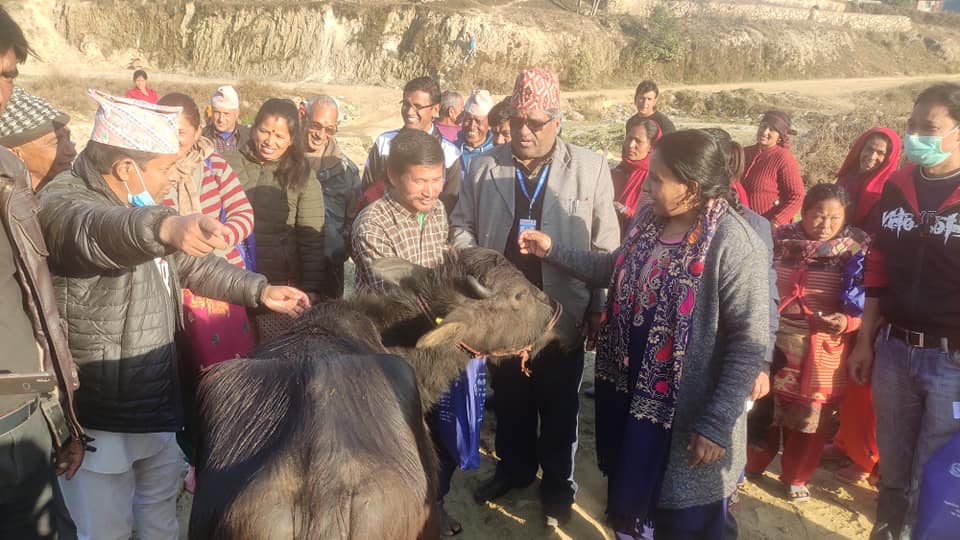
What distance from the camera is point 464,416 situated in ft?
12.6

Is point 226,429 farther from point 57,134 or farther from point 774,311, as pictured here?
point 774,311

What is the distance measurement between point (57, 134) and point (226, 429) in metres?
2.32

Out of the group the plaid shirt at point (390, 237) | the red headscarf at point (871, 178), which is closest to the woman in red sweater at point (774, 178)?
the red headscarf at point (871, 178)

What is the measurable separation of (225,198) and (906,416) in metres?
4.82

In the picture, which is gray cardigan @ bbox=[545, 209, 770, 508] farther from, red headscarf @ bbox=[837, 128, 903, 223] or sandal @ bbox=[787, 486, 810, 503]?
red headscarf @ bbox=[837, 128, 903, 223]

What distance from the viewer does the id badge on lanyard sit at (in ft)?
13.2

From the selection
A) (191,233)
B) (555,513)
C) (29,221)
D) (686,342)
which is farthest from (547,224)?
(29,221)

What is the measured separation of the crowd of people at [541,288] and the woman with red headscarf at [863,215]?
3cm

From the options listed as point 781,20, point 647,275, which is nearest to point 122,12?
point 647,275

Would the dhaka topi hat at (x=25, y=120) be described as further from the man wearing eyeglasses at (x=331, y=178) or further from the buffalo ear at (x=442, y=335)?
the buffalo ear at (x=442, y=335)

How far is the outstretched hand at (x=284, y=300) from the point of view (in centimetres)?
329

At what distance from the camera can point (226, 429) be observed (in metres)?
2.34

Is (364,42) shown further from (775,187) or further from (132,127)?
(132,127)

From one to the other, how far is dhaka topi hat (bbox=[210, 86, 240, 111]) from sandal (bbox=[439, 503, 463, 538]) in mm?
4257
